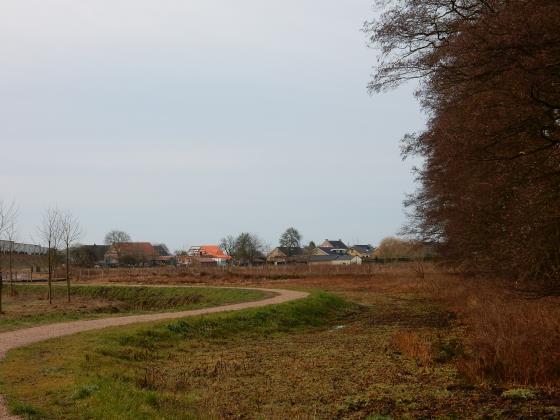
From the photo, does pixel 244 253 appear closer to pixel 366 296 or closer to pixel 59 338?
pixel 366 296

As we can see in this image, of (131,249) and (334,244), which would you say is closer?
(131,249)

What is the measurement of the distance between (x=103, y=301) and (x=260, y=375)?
2469 cm

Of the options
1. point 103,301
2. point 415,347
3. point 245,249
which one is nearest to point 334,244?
point 245,249

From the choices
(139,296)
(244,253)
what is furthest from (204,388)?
(244,253)

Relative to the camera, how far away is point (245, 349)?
16797 millimetres

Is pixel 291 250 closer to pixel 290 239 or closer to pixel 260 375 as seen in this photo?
pixel 290 239

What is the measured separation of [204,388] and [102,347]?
4.44m

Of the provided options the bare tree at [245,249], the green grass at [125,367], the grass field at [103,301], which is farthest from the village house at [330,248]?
the green grass at [125,367]

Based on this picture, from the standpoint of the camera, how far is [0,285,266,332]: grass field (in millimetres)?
22516

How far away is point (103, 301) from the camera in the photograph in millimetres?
34750

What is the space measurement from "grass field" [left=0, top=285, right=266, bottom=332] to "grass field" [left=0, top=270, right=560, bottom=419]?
5.95 meters

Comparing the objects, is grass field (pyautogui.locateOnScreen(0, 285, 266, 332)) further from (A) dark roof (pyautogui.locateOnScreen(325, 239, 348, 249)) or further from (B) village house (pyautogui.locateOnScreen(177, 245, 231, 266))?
(A) dark roof (pyautogui.locateOnScreen(325, 239, 348, 249))

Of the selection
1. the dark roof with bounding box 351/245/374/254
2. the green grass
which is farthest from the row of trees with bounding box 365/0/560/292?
the dark roof with bounding box 351/245/374/254

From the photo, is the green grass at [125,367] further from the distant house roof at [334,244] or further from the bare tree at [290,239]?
the distant house roof at [334,244]
